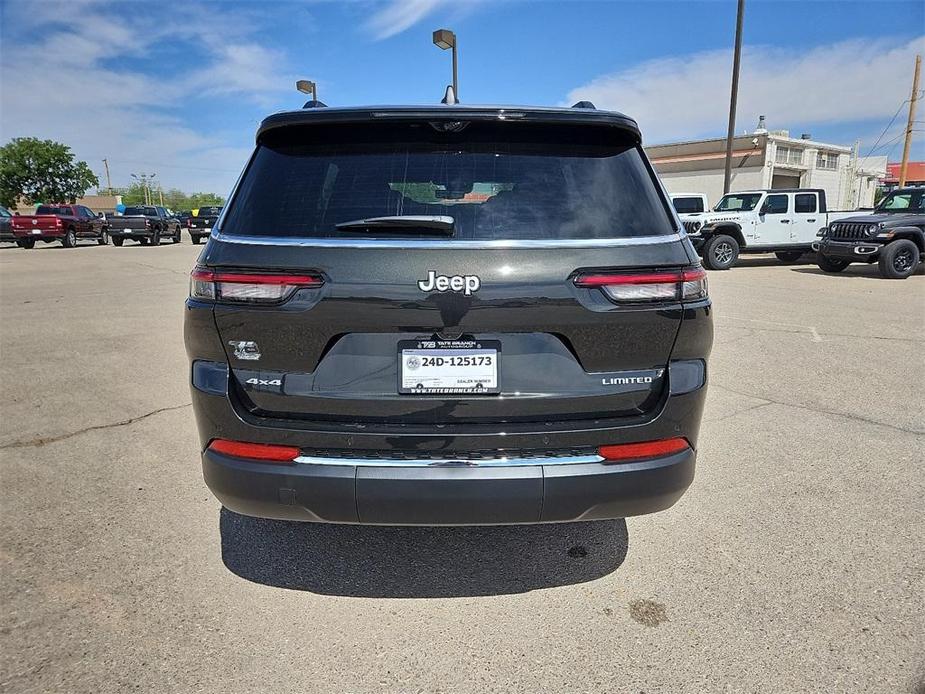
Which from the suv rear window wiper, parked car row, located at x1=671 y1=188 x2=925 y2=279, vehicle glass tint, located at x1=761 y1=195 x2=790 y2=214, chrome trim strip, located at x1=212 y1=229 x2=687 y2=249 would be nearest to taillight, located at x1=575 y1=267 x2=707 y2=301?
chrome trim strip, located at x1=212 y1=229 x2=687 y2=249

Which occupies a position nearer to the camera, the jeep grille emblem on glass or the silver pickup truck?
the jeep grille emblem on glass

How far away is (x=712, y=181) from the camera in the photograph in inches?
1297

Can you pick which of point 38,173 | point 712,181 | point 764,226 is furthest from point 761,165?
point 38,173

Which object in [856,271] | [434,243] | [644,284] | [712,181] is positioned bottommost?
[856,271]

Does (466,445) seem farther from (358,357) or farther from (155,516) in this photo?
(155,516)

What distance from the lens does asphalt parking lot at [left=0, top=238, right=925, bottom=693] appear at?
6.66ft

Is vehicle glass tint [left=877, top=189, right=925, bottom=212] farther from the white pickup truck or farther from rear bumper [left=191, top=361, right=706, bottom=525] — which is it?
rear bumper [left=191, top=361, right=706, bottom=525]

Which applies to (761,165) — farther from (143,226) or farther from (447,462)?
(447,462)

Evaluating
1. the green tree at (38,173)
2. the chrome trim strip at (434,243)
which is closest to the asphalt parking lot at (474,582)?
the chrome trim strip at (434,243)

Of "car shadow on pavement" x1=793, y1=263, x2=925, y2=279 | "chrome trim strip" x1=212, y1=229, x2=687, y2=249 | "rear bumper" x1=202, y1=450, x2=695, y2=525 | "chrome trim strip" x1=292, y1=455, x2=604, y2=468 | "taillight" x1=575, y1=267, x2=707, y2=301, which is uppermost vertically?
"chrome trim strip" x1=212, y1=229, x2=687, y2=249

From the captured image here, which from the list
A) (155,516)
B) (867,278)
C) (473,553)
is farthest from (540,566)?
(867,278)

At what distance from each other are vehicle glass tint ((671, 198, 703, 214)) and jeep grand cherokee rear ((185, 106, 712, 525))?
16825 mm

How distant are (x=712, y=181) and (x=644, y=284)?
34837mm

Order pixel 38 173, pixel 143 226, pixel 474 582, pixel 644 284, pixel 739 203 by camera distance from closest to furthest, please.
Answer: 1. pixel 644 284
2. pixel 474 582
3. pixel 739 203
4. pixel 143 226
5. pixel 38 173
